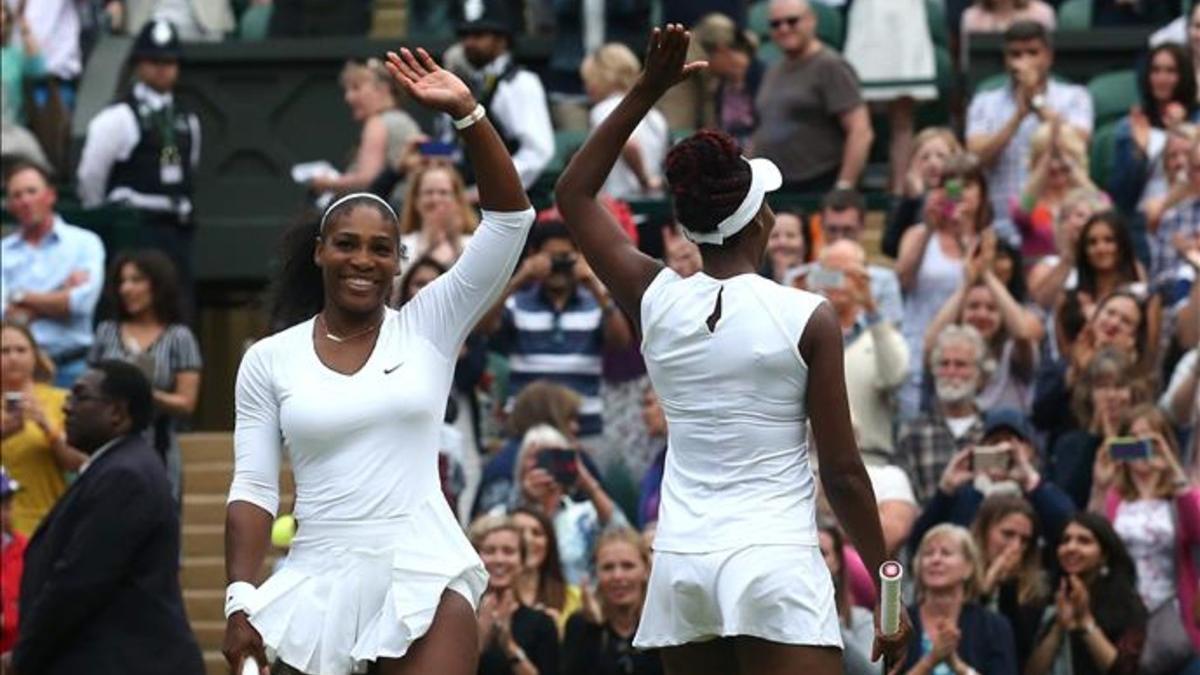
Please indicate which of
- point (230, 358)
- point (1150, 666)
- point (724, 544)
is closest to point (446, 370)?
point (724, 544)

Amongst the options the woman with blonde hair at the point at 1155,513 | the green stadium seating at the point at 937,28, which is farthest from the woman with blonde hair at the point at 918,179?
the woman with blonde hair at the point at 1155,513

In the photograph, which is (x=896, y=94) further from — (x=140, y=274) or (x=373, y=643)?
(x=373, y=643)

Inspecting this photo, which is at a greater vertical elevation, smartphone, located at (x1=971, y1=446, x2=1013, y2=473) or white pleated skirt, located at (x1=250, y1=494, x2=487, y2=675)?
white pleated skirt, located at (x1=250, y1=494, x2=487, y2=675)

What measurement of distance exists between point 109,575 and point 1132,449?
4152mm

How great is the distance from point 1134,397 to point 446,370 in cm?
576

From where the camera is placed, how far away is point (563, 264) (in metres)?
15.6

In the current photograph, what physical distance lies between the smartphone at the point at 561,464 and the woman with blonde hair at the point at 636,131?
355 cm

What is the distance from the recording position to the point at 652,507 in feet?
47.2

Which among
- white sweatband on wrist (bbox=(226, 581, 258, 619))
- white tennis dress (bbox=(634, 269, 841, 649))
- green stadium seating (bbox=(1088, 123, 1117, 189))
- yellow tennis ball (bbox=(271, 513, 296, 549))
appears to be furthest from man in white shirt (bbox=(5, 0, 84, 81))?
white tennis dress (bbox=(634, 269, 841, 649))

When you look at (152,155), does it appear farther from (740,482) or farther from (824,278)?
(740,482)

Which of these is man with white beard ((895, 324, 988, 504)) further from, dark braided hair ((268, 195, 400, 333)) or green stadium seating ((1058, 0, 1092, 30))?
dark braided hair ((268, 195, 400, 333))

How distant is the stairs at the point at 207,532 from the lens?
15500 millimetres

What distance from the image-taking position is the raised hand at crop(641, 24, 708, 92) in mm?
9000

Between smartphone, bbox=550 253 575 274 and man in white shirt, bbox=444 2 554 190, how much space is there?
2168mm
